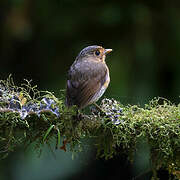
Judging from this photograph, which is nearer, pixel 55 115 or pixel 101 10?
pixel 55 115

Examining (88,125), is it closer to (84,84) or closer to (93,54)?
(84,84)

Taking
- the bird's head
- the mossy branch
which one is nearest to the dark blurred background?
the bird's head

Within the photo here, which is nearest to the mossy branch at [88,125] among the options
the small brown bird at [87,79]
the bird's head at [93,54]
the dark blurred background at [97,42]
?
the small brown bird at [87,79]

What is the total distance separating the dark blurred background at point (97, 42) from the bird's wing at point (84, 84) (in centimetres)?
104

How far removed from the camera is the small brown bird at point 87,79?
132 inches

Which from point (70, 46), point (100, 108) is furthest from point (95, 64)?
point (70, 46)

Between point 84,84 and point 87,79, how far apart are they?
0.37 ft

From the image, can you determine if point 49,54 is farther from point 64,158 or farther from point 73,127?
point 73,127

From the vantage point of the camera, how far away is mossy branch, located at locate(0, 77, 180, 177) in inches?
105

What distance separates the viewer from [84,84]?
3.61 meters

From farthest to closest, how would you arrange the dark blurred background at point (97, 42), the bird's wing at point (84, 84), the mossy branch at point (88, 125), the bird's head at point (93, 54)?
the dark blurred background at point (97, 42)
the bird's head at point (93, 54)
the bird's wing at point (84, 84)
the mossy branch at point (88, 125)

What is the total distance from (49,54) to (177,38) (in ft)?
5.76

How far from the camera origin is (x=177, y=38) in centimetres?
535

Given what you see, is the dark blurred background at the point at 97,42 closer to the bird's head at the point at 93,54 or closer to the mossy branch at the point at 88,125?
the bird's head at the point at 93,54
